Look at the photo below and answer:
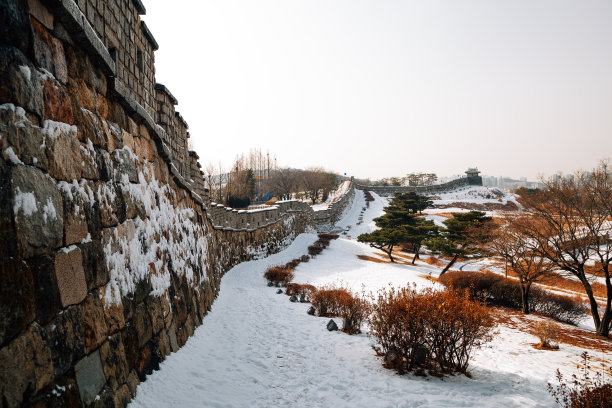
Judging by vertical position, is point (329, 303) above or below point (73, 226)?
below

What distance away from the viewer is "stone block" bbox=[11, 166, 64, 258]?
174 cm

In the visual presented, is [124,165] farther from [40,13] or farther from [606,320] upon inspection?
[606,320]

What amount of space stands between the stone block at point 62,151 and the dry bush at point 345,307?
6035mm

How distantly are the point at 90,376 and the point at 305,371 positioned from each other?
10.5ft

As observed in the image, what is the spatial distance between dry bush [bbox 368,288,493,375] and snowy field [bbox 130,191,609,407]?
29 centimetres

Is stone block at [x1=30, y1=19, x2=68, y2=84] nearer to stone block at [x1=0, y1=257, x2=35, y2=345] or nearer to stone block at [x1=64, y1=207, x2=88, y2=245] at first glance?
stone block at [x1=64, y1=207, x2=88, y2=245]

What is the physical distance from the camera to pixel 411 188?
2751 inches

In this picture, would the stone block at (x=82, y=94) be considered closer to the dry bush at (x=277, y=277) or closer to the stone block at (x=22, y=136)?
the stone block at (x=22, y=136)

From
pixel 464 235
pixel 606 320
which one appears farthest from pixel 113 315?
pixel 464 235

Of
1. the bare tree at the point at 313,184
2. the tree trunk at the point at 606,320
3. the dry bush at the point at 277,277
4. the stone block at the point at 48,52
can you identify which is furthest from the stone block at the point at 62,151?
the bare tree at the point at 313,184

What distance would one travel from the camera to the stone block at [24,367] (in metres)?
1.53

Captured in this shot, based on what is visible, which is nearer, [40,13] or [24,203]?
[24,203]

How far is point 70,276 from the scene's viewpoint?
215 cm

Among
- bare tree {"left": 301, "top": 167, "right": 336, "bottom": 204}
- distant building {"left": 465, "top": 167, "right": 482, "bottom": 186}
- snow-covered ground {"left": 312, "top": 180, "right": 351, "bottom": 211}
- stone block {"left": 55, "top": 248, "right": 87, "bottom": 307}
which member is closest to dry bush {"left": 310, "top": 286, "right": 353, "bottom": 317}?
stone block {"left": 55, "top": 248, "right": 87, "bottom": 307}
